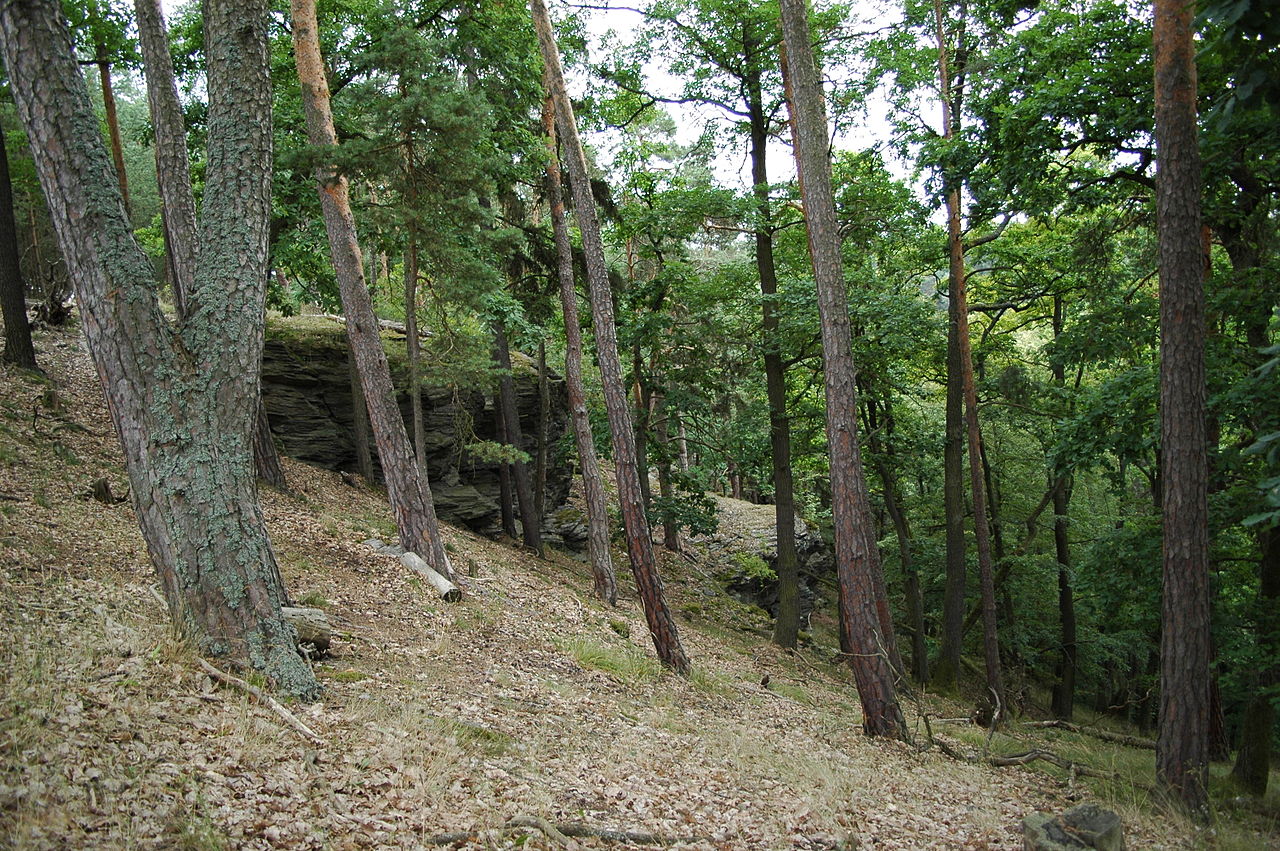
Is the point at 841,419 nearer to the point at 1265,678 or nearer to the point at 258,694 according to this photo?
the point at 258,694

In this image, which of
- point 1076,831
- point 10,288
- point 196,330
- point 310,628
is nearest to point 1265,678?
point 1076,831

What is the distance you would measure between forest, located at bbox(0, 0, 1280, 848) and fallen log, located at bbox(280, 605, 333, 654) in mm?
79

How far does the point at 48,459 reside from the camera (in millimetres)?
10141

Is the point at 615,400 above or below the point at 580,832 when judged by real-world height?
above

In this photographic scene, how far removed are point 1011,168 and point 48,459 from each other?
43.3 feet

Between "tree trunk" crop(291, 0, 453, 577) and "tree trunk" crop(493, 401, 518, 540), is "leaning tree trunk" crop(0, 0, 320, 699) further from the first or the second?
"tree trunk" crop(493, 401, 518, 540)

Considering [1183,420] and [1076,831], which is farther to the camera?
[1183,420]

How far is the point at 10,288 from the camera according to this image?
12.4m

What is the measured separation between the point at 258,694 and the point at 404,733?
0.98m

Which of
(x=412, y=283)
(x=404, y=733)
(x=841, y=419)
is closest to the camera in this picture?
(x=404, y=733)

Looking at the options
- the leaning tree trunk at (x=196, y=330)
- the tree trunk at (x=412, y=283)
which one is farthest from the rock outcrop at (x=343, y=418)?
the leaning tree trunk at (x=196, y=330)

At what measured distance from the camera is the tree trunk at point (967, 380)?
13.1 meters

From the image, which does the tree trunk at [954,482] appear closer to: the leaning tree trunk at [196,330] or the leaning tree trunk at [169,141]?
the leaning tree trunk at [169,141]

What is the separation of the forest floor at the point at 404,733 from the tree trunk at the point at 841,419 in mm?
677
